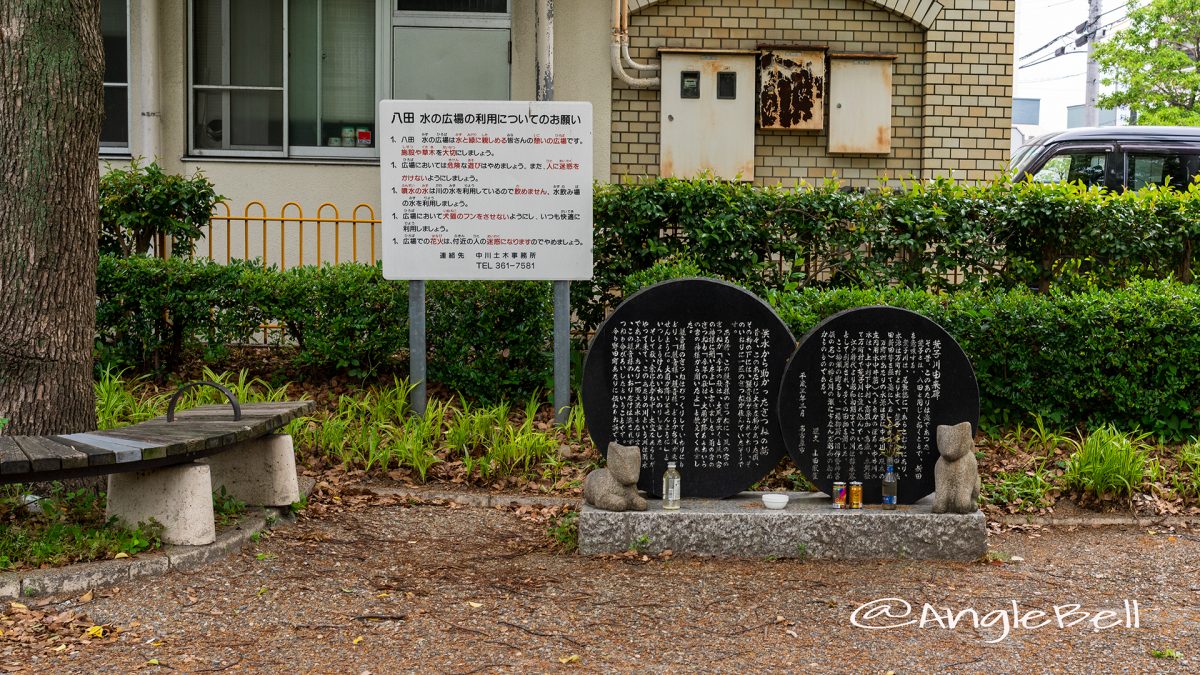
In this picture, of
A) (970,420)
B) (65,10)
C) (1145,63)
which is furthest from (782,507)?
(1145,63)

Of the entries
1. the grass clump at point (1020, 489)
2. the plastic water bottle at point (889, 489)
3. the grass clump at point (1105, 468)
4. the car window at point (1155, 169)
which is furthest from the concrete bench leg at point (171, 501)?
the car window at point (1155, 169)

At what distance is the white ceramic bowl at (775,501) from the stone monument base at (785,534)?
0.11 m

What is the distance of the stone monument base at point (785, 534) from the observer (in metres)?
5.29

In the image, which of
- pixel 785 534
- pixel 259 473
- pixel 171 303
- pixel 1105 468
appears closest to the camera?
pixel 785 534

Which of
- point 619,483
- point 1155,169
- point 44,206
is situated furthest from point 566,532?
point 1155,169

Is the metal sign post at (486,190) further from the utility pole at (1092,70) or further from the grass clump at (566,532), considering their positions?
the utility pole at (1092,70)

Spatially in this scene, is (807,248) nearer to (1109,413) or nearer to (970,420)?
(1109,413)

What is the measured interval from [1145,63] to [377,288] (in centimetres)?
2011

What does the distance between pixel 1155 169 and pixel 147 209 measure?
9678mm

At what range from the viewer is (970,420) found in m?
5.59

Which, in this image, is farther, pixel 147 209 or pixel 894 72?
pixel 894 72

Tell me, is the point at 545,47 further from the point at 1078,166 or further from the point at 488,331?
the point at 1078,166

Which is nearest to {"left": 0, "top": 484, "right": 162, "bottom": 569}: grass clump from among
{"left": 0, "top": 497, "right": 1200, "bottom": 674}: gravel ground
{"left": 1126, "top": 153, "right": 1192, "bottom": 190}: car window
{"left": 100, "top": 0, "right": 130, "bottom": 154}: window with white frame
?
{"left": 0, "top": 497, "right": 1200, "bottom": 674}: gravel ground

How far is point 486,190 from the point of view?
727cm
